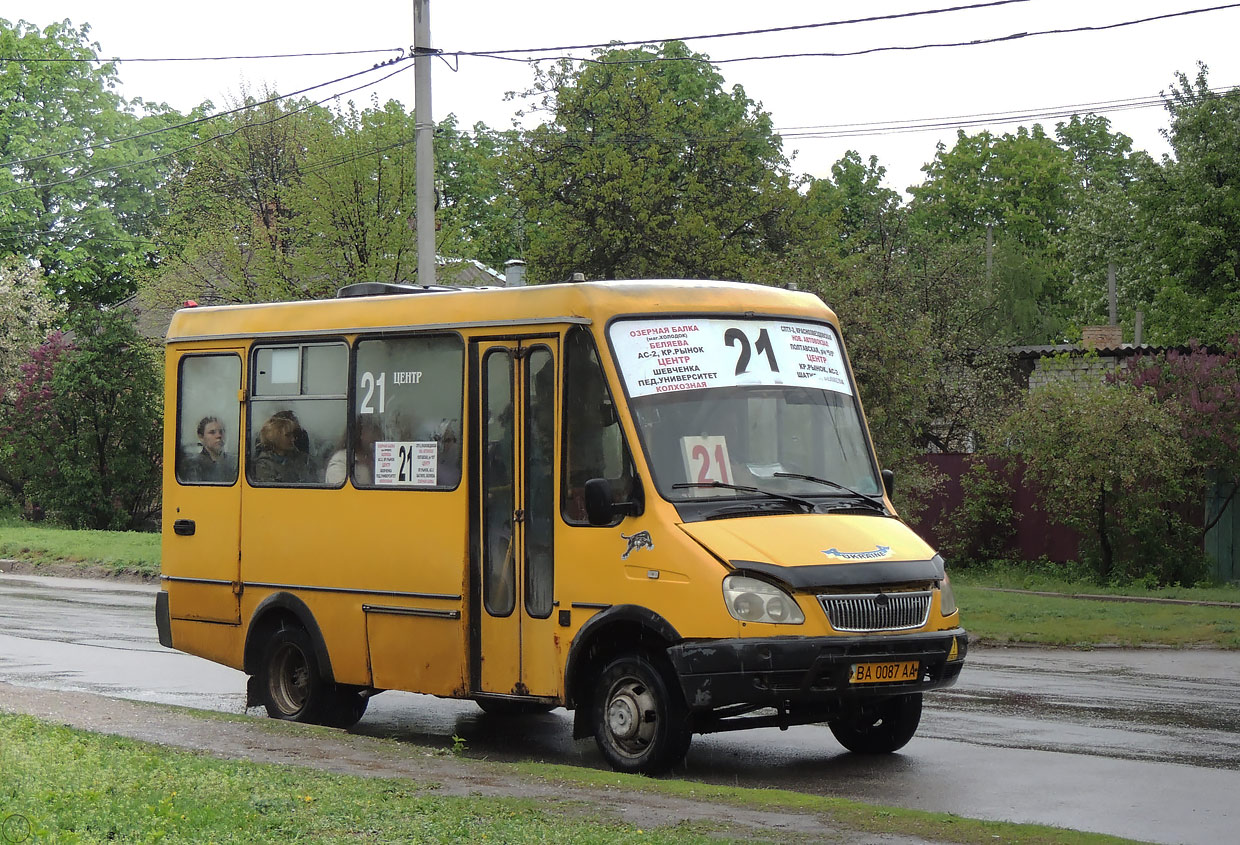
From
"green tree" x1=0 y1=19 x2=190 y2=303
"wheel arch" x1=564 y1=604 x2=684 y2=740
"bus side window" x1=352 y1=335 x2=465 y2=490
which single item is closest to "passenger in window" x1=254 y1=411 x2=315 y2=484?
"bus side window" x1=352 y1=335 x2=465 y2=490

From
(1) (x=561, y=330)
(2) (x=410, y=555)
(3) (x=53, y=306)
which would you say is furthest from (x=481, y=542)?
(3) (x=53, y=306)

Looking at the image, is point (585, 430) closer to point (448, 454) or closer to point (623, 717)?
point (448, 454)

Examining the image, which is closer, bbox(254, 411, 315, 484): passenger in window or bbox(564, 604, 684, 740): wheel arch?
bbox(564, 604, 684, 740): wheel arch

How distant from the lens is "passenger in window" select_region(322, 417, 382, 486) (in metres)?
11.3

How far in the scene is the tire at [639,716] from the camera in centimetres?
937

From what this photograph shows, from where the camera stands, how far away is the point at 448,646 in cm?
1060

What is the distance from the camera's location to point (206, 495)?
12438 millimetres

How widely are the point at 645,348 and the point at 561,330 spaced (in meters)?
0.55

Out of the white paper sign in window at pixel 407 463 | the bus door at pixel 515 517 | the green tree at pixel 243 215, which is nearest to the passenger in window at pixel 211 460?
the white paper sign in window at pixel 407 463

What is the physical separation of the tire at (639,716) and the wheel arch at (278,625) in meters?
2.49

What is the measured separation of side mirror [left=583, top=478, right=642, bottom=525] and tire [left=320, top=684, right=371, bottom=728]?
2.98 metres

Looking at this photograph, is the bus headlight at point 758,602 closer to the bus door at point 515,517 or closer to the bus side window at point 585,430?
the bus side window at point 585,430

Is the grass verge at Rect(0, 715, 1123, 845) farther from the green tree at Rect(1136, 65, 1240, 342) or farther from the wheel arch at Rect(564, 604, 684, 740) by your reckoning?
the green tree at Rect(1136, 65, 1240, 342)

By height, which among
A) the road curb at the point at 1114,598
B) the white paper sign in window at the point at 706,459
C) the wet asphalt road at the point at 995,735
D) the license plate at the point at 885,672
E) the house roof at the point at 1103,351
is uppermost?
the house roof at the point at 1103,351
